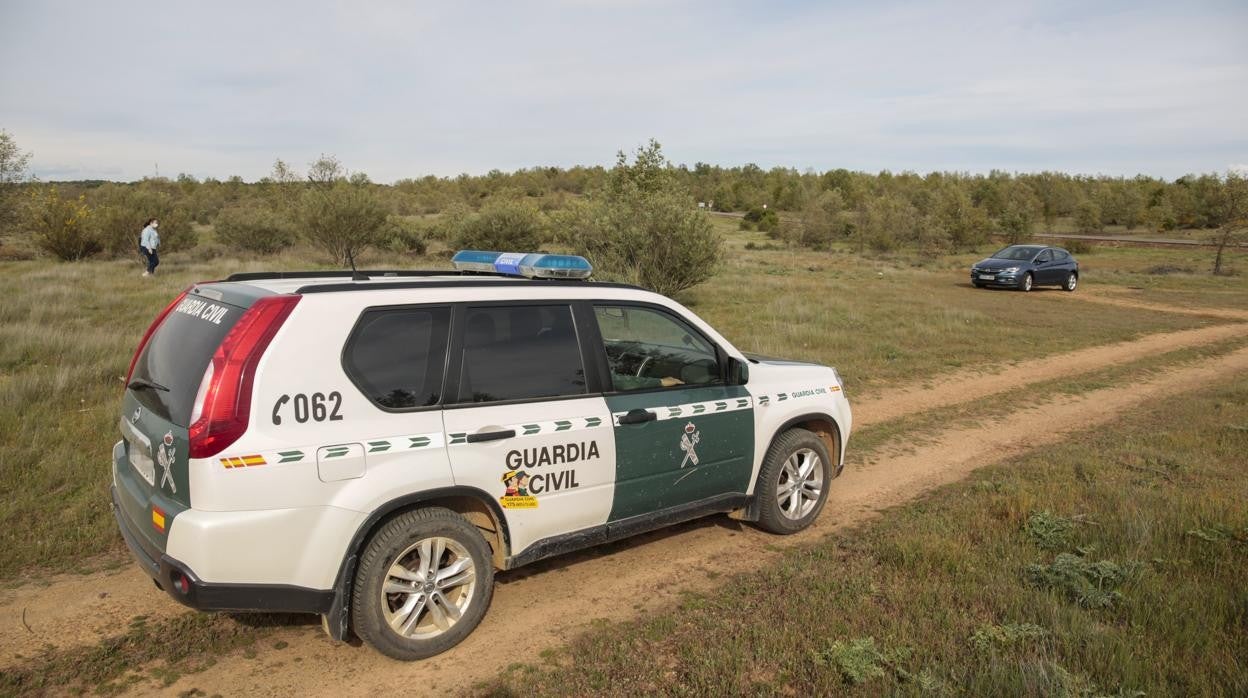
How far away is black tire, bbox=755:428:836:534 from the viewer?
5152 millimetres

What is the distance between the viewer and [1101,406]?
970cm

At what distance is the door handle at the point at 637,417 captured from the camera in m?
4.30

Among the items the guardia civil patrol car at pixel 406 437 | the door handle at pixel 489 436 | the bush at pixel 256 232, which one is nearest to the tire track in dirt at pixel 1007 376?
the guardia civil patrol car at pixel 406 437

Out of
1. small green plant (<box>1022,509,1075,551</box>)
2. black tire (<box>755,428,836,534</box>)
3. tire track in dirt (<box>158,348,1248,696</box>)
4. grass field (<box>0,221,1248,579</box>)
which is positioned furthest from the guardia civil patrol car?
grass field (<box>0,221,1248,579</box>)

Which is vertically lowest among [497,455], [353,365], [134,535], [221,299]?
[134,535]

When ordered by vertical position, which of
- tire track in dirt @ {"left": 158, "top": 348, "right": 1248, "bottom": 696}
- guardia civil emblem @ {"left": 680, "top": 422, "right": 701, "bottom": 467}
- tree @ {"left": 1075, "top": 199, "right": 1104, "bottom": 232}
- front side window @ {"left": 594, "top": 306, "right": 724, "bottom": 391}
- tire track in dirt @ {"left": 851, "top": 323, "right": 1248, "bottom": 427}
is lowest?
tire track in dirt @ {"left": 158, "top": 348, "right": 1248, "bottom": 696}

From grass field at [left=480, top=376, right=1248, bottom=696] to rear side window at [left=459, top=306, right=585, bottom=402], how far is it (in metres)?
1.34

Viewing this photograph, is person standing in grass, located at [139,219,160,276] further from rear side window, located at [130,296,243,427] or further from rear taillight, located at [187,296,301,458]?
rear taillight, located at [187,296,301,458]

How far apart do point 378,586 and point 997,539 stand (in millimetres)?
3878

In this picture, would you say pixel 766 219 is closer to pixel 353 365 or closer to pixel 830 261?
pixel 830 261

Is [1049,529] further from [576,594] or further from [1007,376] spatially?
[1007,376]

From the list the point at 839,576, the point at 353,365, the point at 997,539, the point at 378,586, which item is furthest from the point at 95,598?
the point at 997,539

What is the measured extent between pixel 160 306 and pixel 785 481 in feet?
46.4

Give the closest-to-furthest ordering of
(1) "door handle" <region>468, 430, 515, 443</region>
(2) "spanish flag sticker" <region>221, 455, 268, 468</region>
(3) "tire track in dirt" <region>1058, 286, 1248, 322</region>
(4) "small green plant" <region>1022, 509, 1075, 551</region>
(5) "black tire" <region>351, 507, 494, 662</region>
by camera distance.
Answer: (2) "spanish flag sticker" <region>221, 455, 268, 468</region> < (5) "black tire" <region>351, 507, 494, 662</region> < (1) "door handle" <region>468, 430, 515, 443</region> < (4) "small green plant" <region>1022, 509, 1075, 551</region> < (3) "tire track in dirt" <region>1058, 286, 1248, 322</region>
